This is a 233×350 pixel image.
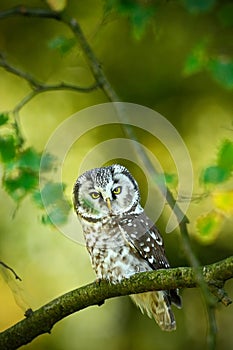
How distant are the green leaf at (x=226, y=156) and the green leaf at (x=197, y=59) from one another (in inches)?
14.5

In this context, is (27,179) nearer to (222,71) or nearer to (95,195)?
(95,195)

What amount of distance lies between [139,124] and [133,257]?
0.86 m

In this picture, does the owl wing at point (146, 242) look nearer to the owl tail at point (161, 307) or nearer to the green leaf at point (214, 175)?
the owl tail at point (161, 307)

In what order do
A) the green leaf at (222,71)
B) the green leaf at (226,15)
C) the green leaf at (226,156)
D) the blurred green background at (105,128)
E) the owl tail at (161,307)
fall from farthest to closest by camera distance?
the blurred green background at (105,128) < the owl tail at (161,307) < the green leaf at (226,15) < the green leaf at (222,71) < the green leaf at (226,156)

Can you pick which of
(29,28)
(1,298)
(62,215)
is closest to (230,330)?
(1,298)

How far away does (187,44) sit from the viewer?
5.45m

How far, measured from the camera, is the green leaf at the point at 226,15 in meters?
2.50

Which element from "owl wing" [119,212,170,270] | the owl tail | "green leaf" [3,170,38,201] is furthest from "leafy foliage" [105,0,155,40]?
the owl tail

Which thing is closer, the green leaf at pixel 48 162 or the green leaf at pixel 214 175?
the green leaf at pixel 214 175

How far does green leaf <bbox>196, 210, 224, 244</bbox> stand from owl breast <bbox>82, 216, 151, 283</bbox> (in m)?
0.57

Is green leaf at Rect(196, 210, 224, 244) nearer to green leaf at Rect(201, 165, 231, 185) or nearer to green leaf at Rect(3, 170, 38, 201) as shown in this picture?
green leaf at Rect(201, 165, 231, 185)

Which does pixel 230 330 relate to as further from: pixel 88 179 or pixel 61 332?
pixel 88 179

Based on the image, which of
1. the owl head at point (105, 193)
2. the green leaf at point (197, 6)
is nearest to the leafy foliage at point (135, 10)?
the green leaf at point (197, 6)

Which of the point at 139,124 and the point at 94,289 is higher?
the point at 139,124
